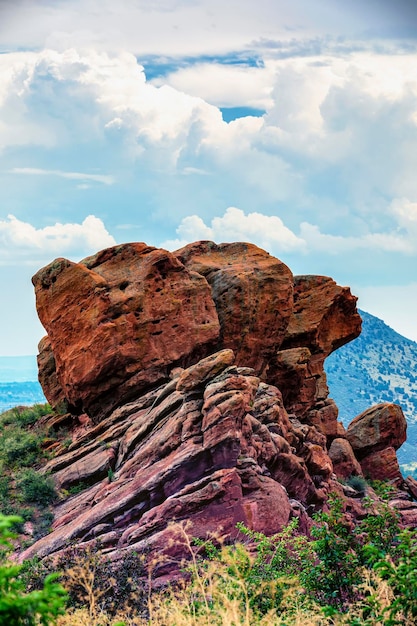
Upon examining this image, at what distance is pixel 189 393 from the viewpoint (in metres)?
29.1

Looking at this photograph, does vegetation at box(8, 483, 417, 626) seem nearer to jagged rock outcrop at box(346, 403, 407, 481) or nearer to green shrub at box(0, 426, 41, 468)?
green shrub at box(0, 426, 41, 468)

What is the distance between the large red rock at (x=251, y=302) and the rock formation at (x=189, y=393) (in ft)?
0.24

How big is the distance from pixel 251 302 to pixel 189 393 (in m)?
10.9

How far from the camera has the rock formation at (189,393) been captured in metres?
25.5

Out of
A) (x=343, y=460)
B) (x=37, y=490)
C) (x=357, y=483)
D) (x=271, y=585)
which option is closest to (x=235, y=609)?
(x=271, y=585)

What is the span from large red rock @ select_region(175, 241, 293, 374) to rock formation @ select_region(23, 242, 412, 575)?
0.24ft

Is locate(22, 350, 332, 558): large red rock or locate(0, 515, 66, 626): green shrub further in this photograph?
locate(22, 350, 332, 558): large red rock

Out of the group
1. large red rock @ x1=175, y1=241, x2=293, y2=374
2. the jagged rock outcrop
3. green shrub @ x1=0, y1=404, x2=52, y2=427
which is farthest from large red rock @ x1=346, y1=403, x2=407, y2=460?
green shrub @ x1=0, y1=404, x2=52, y2=427

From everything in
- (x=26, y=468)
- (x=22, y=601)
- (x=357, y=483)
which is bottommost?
(x=22, y=601)

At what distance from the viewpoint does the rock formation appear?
83.7ft

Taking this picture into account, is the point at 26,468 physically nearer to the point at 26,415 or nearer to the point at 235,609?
the point at 26,415

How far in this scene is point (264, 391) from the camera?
32.8 metres

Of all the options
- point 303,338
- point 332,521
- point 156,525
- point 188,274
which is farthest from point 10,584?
point 303,338

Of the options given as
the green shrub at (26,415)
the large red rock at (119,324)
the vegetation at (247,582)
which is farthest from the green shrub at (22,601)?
the green shrub at (26,415)
